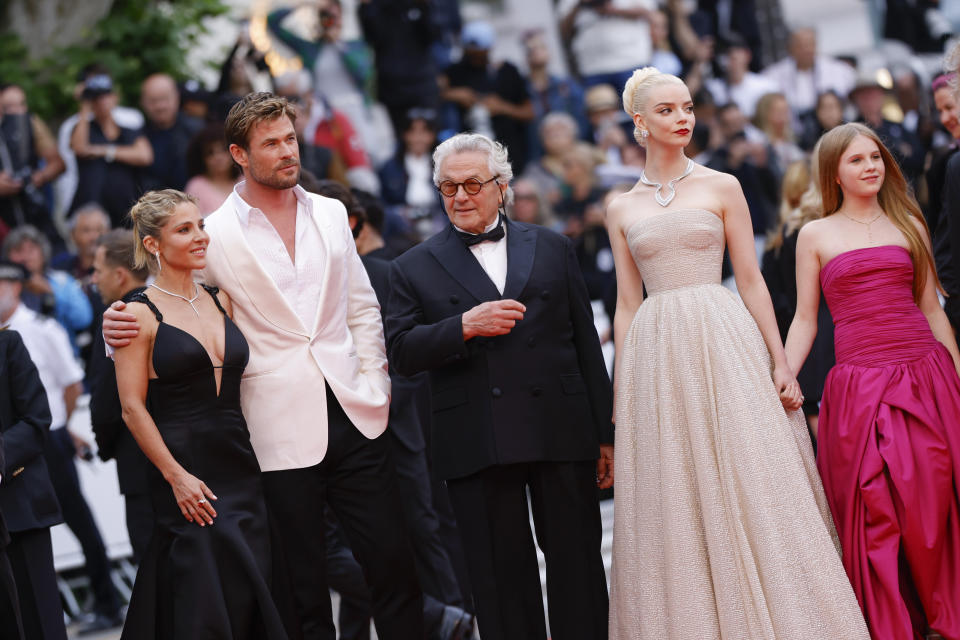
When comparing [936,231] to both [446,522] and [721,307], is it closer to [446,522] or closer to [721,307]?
[721,307]

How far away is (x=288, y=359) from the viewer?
527 cm

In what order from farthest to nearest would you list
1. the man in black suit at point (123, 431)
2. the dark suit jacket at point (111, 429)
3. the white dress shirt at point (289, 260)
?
1. the man in black suit at point (123, 431)
2. the dark suit jacket at point (111, 429)
3. the white dress shirt at point (289, 260)

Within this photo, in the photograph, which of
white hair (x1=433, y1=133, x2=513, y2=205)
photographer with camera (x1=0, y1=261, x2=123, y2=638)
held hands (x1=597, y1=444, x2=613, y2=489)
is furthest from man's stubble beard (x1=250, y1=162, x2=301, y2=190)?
photographer with camera (x1=0, y1=261, x2=123, y2=638)

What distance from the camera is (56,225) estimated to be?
1085cm

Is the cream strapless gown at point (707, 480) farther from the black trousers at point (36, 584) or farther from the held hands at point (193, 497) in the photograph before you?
the black trousers at point (36, 584)

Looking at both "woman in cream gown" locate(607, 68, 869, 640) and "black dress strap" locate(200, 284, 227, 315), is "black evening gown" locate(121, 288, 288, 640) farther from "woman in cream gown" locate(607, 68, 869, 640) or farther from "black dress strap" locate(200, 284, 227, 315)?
"woman in cream gown" locate(607, 68, 869, 640)

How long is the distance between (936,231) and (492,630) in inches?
103

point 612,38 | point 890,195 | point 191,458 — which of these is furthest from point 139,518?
point 612,38

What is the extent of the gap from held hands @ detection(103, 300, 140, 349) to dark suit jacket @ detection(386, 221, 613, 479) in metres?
1.03

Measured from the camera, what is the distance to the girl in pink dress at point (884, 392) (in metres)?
5.35

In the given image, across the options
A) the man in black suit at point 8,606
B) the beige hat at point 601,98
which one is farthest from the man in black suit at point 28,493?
the beige hat at point 601,98

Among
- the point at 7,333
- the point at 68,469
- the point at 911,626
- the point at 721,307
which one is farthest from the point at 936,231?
the point at 68,469

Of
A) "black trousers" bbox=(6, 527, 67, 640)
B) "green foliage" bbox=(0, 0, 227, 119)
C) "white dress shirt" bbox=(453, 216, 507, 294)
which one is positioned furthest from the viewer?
"green foliage" bbox=(0, 0, 227, 119)

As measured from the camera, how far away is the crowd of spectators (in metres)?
10.0
